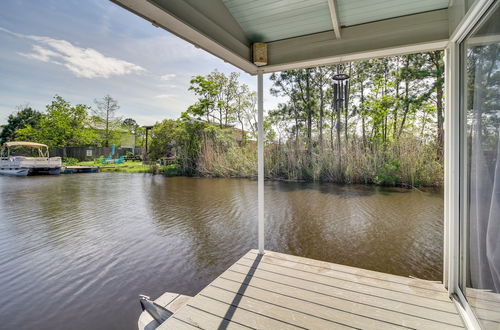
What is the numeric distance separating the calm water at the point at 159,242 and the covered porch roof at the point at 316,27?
2.24m

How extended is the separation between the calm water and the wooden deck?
0.93 metres

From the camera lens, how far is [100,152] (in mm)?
19062

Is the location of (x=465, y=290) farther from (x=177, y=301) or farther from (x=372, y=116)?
(x=372, y=116)

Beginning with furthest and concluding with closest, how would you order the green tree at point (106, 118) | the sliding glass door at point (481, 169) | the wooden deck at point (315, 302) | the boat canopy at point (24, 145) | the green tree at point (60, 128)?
1. the green tree at point (106, 118)
2. the green tree at point (60, 128)
3. the boat canopy at point (24, 145)
4. the wooden deck at point (315, 302)
5. the sliding glass door at point (481, 169)

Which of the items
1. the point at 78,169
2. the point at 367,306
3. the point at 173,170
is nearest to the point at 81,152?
the point at 78,169

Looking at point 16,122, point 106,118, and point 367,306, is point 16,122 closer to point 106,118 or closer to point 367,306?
point 106,118

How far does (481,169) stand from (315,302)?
1.14 m

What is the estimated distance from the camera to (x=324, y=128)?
10.8 metres

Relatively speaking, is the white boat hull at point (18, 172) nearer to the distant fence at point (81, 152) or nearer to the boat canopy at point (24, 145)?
the boat canopy at point (24, 145)

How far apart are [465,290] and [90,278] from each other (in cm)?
324

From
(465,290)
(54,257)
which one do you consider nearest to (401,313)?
(465,290)

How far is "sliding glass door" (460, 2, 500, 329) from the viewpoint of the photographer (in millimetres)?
952

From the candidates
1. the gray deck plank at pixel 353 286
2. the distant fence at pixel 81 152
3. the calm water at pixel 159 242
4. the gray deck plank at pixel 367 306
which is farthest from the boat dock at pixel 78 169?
the gray deck plank at pixel 367 306

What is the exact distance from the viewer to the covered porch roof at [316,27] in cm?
148
